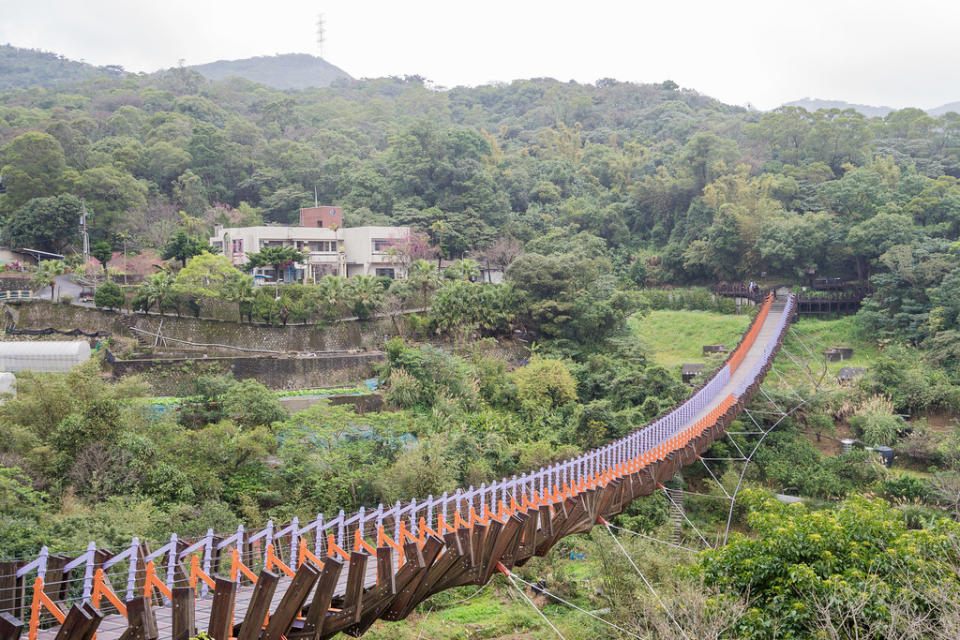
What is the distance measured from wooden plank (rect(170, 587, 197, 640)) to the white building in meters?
23.5

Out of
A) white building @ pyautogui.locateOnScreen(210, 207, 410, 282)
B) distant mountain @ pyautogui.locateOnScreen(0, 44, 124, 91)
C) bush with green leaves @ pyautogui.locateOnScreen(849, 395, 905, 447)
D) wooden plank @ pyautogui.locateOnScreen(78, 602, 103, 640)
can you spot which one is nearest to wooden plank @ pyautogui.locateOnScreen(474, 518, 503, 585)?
wooden plank @ pyautogui.locateOnScreen(78, 602, 103, 640)

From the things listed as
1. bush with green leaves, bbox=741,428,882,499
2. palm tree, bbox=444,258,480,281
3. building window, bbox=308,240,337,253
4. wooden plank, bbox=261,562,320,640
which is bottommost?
bush with green leaves, bbox=741,428,882,499

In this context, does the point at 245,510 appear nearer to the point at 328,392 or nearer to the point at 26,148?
the point at 328,392

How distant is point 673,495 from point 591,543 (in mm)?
2202

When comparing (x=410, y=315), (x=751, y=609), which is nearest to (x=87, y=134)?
(x=410, y=315)

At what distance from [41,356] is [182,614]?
15593 millimetres

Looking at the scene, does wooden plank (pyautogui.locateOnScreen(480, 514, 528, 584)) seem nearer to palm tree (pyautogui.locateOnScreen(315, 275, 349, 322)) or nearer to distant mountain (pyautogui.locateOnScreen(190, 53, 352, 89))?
palm tree (pyautogui.locateOnScreen(315, 275, 349, 322))

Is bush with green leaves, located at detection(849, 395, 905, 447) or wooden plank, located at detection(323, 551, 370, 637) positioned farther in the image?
bush with green leaves, located at detection(849, 395, 905, 447)

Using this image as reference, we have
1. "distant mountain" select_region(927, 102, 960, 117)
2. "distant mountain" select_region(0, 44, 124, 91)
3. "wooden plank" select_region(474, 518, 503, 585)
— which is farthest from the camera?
"distant mountain" select_region(927, 102, 960, 117)

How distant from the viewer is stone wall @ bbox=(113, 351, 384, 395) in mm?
19094

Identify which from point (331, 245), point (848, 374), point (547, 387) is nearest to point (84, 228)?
point (331, 245)

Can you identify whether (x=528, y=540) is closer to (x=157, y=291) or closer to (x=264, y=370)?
(x=264, y=370)

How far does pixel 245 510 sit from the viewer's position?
13.1 metres

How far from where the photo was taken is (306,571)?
18.5 ft
